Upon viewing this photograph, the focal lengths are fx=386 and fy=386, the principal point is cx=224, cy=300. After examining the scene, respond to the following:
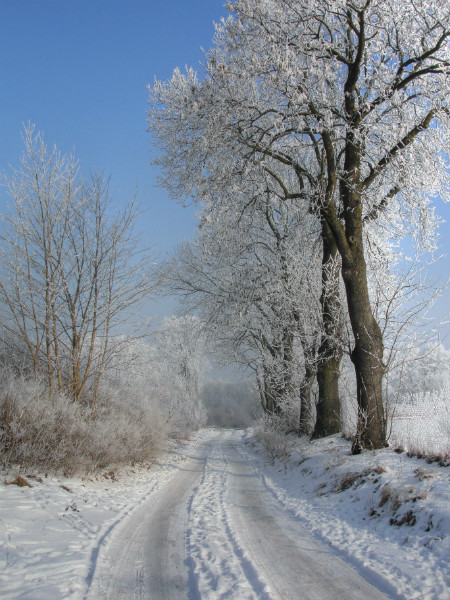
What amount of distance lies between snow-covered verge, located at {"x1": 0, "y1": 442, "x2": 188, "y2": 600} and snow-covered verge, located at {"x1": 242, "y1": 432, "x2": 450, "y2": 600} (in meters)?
2.56

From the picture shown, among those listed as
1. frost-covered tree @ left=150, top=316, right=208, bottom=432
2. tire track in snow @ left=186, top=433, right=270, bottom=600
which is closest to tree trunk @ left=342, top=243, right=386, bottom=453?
tire track in snow @ left=186, top=433, right=270, bottom=600

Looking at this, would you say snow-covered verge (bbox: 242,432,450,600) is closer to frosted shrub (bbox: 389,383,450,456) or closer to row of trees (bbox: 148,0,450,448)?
frosted shrub (bbox: 389,383,450,456)

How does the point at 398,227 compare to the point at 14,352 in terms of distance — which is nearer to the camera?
the point at 14,352

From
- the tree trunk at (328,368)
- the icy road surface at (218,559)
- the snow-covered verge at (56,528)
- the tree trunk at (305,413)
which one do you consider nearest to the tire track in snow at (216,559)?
the icy road surface at (218,559)

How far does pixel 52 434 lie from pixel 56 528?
252 cm

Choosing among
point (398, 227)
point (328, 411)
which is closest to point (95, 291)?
point (328, 411)

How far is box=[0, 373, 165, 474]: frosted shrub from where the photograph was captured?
6.49 metres

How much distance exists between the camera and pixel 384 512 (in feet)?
15.4

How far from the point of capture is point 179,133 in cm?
928

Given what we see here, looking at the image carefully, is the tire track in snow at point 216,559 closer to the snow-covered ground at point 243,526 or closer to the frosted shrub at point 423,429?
the snow-covered ground at point 243,526

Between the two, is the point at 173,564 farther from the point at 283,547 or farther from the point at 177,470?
the point at 177,470

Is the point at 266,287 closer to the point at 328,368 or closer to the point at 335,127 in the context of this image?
the point at 328,368

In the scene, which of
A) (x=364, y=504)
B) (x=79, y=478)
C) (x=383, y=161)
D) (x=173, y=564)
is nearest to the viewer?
(x=173, y=564)

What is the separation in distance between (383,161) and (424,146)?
4.07 ft
